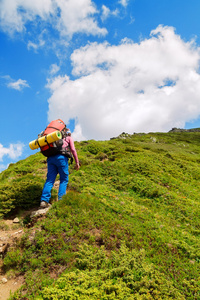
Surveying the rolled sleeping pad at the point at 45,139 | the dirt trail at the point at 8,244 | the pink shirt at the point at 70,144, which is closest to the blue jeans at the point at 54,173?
the pink shirt at the point at 70,144

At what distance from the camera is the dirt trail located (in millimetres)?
5352

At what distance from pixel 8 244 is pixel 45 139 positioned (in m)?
4.31

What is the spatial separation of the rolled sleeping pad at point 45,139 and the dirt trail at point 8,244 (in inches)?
140

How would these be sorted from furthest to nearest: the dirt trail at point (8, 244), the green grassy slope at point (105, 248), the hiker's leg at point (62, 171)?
the hiker's leg at point (62, 171), the dirt trail at point (8, 244), the green grassy slope at point (105, 248)

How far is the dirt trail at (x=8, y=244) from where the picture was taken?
5352 millimetres

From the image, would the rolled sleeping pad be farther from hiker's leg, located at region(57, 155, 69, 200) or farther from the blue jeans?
hiker's leg, located at region(57, 155, 69, 200)

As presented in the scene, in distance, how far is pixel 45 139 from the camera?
27.2ft

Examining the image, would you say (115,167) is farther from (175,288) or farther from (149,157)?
(175,288)

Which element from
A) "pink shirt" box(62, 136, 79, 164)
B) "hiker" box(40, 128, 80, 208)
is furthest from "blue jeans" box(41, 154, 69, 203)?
"pink shirt" box(62, 136, 79, 164)

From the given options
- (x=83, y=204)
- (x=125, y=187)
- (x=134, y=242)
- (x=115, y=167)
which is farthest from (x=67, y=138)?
(x=115, y=167)

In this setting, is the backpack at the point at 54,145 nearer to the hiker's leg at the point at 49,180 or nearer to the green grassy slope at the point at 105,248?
the hiker's leg at the point at 49,180

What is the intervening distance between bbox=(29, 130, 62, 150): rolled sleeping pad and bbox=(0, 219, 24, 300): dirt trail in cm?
355

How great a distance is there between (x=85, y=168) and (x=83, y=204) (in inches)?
279

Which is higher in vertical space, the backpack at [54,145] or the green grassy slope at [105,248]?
the backpack at [54,145]
